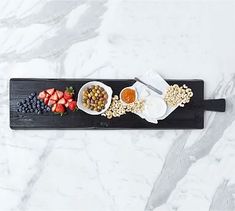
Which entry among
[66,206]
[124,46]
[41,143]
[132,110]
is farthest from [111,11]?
[66,206]

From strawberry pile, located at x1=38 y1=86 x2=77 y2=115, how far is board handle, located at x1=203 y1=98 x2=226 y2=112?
462 millimetres

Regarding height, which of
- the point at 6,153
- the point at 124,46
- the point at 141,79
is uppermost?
the point at 124,46

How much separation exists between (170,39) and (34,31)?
480 mm

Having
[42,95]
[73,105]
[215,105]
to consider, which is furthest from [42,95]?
[215,105]

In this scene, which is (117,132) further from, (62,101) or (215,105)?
(215,105)

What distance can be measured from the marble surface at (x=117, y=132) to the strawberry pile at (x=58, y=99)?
0.25 feet

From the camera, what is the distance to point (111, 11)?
1.66 meters

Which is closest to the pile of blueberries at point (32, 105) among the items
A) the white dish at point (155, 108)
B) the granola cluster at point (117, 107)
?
the granola cluster at point (117, 107)

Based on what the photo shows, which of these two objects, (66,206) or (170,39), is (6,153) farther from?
(170,39)

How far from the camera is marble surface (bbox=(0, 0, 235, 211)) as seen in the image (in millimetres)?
1647

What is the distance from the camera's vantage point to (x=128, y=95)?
1623 mm

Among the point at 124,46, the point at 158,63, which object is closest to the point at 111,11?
the point at 124,46

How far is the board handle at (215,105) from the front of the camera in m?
1.67

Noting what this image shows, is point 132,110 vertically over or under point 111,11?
under
